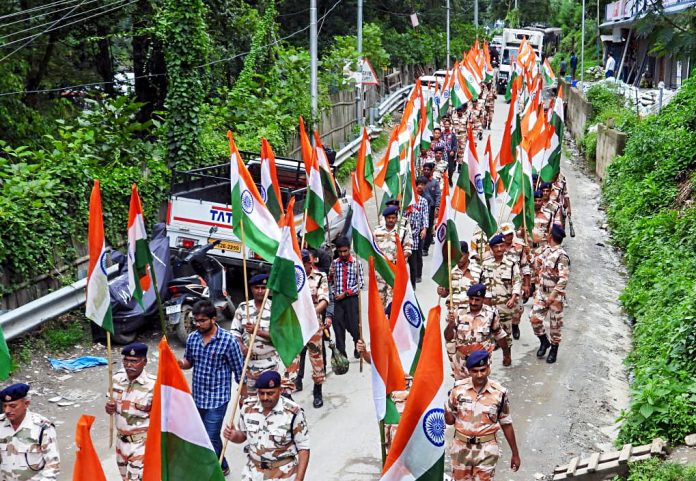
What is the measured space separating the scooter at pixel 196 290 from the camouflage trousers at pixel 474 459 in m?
4.86

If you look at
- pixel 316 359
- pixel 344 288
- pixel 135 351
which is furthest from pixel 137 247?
pixel 344 288

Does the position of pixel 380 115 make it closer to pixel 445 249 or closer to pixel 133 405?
pixel 445 249

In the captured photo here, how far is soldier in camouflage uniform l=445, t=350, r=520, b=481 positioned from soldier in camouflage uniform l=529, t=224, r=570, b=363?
4.23 metres

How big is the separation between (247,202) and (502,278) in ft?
11.1

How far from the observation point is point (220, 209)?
12.5 metres

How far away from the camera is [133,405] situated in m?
6.91

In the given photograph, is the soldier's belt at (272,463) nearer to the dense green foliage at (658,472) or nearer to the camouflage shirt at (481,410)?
the camouflage shirt at (481,410)

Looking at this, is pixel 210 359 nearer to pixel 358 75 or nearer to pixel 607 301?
pixel 607 301

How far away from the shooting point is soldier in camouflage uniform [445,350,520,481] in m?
6.94

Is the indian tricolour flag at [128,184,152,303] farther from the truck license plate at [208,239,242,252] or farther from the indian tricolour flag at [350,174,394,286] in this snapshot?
the truck license plate at [208,239,242,252]

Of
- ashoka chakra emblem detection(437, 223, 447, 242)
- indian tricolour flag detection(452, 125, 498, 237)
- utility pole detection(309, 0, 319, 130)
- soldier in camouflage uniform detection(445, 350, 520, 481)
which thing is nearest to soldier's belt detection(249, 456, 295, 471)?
soldier in camouflage uniform detection(445, 350, 520, 481)

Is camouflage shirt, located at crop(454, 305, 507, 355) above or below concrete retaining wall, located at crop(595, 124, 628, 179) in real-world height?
above

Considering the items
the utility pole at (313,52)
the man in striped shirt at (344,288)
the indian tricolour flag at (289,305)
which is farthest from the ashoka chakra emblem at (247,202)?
the utility pole at (313,52)

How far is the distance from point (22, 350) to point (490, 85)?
78.4 ft
